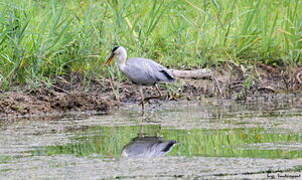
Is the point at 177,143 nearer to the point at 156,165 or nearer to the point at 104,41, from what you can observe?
the point at 156,165

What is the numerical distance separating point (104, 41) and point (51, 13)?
73 cm

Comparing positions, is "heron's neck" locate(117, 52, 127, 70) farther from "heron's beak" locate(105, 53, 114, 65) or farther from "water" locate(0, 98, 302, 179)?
"water" locate(0, 98, 302, 179)

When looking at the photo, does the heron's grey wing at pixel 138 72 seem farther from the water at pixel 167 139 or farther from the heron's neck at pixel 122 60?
the water at pixel 167 139

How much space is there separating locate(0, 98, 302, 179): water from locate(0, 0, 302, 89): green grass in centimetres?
90

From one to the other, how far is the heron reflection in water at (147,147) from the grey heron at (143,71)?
2.14 metres

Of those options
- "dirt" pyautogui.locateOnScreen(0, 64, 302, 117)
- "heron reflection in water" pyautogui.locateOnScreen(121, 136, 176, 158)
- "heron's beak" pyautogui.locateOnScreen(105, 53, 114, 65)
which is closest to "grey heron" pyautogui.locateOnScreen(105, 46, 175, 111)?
"heron's beak" pyautogui.locateOnScreen(105, 53, 114, 65)

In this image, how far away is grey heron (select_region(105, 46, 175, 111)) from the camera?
920 centimetres

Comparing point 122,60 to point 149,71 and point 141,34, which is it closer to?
point 149,71

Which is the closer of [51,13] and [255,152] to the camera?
[255,152]

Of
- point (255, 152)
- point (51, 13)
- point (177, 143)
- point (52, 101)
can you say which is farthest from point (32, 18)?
point (255, 152)

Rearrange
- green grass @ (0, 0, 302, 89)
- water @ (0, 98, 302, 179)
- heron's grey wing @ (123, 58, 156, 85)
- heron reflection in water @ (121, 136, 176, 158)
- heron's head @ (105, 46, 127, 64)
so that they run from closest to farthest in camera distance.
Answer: water @ (0, 98, 302, 179) → heron reflection in water @ (121, 136, 176, 158) → green grass @ (0, 0, 302, 89) → heron's grey wing @ (123, 58, 156, 85) → heron's head @ (105, 46, 127, 64)

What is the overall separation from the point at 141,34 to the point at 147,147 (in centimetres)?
364

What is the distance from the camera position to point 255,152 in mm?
6340

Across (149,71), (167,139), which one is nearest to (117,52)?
(149,71)
